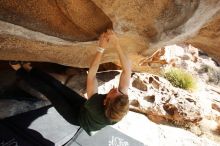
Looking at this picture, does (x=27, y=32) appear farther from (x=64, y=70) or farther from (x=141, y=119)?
(x=141, y=119)

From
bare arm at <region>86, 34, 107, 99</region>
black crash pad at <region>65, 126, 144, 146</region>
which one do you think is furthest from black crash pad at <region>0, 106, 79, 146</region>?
bare arm at <region>86, 34, 107, 99</region>

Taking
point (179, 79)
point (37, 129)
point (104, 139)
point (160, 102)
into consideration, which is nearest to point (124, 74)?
point (37, 129)

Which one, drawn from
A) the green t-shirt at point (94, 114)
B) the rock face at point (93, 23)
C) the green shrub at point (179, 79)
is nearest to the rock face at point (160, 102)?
the green shrub at point (179, 79)

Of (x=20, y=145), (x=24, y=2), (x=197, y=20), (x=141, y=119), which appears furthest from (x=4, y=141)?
(x=141, y=119)

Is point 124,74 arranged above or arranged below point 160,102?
above

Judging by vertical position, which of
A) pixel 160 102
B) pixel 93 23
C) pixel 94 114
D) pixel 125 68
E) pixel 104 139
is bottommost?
pixel 104 139

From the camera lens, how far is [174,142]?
675cm

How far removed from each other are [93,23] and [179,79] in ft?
18.2

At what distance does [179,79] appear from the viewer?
8375 mm

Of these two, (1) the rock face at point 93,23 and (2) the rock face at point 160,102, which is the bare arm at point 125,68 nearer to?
(1) the rock face at point 93,23

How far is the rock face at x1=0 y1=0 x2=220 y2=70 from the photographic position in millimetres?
2734

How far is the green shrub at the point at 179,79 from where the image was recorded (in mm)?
8328

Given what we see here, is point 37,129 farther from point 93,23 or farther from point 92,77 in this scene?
point 93,23

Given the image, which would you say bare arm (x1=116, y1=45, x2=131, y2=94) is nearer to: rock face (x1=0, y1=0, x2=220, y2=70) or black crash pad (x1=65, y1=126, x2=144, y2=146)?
rock face (x1=0, y1=0, x2=220, y2=70)
